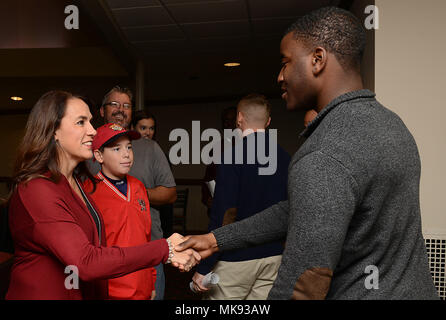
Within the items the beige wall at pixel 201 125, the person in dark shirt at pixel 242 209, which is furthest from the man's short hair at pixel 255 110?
the beige wall at pixel 201 125

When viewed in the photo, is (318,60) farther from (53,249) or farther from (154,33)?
(154,33)

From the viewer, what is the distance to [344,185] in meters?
0.73

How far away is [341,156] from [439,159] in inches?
79.3

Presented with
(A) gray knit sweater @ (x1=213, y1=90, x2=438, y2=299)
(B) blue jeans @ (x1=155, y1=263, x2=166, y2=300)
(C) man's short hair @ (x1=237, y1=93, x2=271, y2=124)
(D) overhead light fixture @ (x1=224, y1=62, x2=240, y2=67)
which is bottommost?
(B) blue jeans @ (x1=155, y1=263, x2=166, y2=300)

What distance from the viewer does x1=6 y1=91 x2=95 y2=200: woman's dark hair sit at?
4.16 ft

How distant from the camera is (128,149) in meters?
1.95

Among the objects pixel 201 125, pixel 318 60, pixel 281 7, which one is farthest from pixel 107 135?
pixel 201 125

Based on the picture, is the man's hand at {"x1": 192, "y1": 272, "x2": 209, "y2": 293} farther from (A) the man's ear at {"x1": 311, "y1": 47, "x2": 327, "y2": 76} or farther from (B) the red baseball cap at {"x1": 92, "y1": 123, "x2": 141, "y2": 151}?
(A) the man's ear at {"x1": 311, "y1": 47, "x2": 327, "y2": 76}

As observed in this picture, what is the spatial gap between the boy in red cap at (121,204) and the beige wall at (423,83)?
5.52ft

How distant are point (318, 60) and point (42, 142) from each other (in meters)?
0.97

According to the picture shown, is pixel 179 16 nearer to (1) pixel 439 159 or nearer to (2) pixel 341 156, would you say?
(1) pixel 439 159

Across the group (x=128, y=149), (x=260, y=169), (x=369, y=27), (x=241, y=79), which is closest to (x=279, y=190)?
(x=260, y=169)

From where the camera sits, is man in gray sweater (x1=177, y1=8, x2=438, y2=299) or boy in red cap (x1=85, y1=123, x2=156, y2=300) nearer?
man in gray sweater (x1=177, y1=8, x2=438, y2=299)

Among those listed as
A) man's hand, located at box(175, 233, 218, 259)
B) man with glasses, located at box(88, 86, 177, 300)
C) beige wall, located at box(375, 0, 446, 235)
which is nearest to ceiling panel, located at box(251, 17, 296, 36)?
beige wall, located at box(375, 0, 446, 235)
